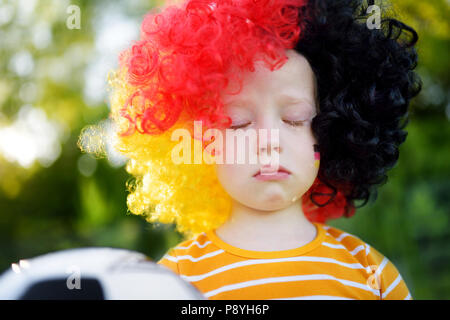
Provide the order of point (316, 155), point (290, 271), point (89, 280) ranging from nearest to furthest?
1. point (89, 280)
2. point (290, 271)
3. point (316, 155)

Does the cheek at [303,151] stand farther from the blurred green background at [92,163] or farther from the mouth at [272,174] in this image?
the blurred green background at [92,163]

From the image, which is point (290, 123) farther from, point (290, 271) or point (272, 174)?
point (290, 271)

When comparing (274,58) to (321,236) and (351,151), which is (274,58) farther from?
(321,236)

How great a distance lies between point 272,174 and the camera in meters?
1.23

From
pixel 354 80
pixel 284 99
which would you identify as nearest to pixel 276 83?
pixel 284 99

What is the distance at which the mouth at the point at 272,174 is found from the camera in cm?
123

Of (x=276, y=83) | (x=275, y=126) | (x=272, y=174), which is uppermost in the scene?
(x=276, y=83)

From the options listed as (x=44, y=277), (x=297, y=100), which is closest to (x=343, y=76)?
(x=297, y=100)

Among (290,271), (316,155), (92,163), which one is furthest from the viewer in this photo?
(92,163)

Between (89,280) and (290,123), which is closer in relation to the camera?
(89,280)

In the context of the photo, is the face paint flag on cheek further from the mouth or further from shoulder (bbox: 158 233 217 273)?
shoulder (bbox: 158 233 217 273)

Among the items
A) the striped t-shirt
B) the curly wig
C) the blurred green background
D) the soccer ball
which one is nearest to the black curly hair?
the curly wig

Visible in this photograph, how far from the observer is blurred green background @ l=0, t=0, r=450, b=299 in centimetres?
359

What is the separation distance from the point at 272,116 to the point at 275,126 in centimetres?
3
